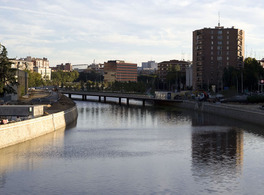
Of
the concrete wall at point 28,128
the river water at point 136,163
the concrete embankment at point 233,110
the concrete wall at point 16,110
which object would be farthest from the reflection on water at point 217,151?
the concrete wall at point 16,110

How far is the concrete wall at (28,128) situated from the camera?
178ft

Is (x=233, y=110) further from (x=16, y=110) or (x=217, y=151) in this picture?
(x=16, y=110)

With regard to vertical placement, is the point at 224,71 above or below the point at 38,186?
above

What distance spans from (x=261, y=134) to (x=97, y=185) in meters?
42.9

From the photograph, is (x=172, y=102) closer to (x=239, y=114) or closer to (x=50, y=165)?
(x=239, y=114)

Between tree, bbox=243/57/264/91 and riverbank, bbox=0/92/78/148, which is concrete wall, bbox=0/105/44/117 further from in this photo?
tree, bbox=243/57/264/91

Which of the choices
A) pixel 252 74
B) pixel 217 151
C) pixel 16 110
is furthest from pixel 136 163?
pixel 252 74

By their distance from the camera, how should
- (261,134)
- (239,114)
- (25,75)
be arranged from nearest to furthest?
(261,134) < (239,114) < (25,75)

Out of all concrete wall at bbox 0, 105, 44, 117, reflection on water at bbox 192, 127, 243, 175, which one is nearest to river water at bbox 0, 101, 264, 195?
reflection on water at bbox 192, 127, 243, 175

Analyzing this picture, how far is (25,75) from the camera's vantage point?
151m

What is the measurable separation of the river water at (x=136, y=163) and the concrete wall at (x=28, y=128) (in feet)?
3.49

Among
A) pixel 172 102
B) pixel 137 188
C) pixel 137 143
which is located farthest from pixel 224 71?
pixel 137 188

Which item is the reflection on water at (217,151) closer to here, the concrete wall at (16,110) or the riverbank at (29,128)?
the riverbank at (29,128)

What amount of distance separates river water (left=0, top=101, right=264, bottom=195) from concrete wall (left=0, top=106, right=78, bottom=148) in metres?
1.06
